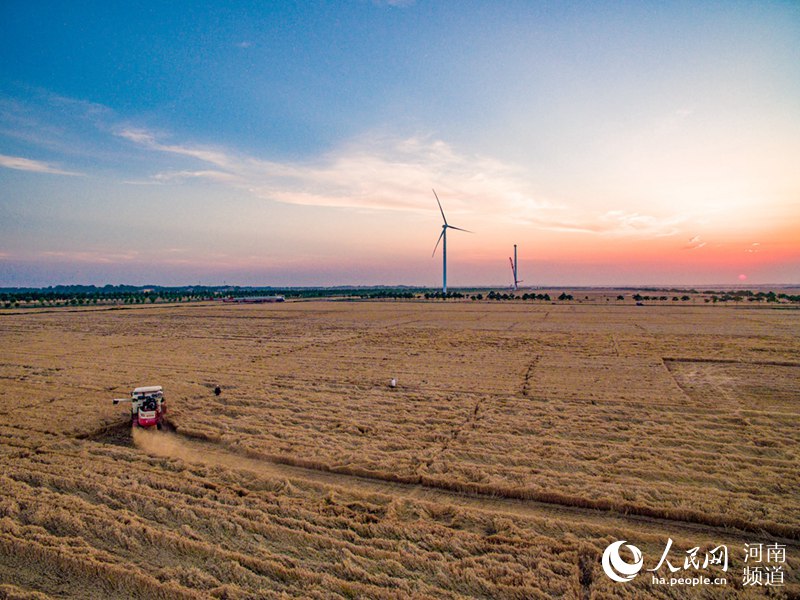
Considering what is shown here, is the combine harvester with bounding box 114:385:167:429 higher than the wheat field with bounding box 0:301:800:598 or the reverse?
higher

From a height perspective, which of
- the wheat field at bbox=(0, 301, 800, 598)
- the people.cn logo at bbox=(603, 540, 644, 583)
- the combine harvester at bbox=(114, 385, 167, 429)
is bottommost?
the people.cn logo at bbox=(603, 540, 644, 583)

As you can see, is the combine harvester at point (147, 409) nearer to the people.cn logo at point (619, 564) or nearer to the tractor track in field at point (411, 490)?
the tractor track in field at point (411, 490)

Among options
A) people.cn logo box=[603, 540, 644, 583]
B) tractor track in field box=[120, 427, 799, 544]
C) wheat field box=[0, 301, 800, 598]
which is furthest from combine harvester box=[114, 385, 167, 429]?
people.cn logo box=[603, 540, 644, 583]

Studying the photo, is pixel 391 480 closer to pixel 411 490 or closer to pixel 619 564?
pixel 411 490

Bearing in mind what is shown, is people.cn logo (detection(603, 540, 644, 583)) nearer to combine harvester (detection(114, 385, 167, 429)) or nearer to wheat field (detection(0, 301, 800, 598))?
wheat field (detection(0, 301, 800, 598))

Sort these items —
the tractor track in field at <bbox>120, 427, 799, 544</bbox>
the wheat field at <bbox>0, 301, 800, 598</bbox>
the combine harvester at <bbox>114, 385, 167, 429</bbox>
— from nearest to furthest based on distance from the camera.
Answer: the wheat field at <bbox>0, 301, 800, 598</bbox> < the tractor track in field at <bbox>120, 427, 799, 544</bbox> < the combine harvester at <bbox>114, 385, 167, 429</bbox>

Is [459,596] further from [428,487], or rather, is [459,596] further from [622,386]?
[622,386]

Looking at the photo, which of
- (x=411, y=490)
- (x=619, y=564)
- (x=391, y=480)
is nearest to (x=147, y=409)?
(x=391, y=480)

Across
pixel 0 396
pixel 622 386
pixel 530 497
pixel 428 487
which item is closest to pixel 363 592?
pixel 428 487
